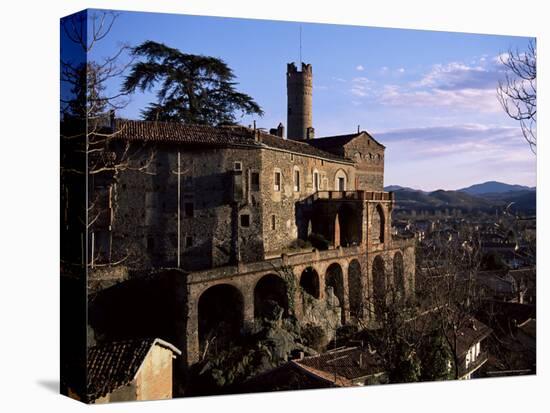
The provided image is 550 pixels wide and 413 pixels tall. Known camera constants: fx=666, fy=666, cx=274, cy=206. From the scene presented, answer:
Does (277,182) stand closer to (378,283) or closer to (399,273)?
(378,283)

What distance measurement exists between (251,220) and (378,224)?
3878mm

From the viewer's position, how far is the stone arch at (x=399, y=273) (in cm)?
1588

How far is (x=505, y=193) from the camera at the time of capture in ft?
47.1

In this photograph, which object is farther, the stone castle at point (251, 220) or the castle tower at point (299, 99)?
the castle tower at point (299, 99)

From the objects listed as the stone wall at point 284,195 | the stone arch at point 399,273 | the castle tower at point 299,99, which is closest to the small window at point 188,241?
the stone wall at point 284,195

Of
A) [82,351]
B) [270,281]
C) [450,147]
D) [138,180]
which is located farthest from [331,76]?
[82,351]

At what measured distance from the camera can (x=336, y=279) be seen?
1650 centimetres

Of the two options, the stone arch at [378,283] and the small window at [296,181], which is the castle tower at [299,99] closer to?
the small window at [296,181]

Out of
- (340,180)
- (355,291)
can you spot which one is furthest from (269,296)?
(340,180)

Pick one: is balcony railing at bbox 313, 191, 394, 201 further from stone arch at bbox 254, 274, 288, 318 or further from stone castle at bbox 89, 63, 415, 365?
stone arch at bbox 254, 274, 288, 318

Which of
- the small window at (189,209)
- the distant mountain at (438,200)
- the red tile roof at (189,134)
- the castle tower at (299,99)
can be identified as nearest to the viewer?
the red tile roof at (189,134)

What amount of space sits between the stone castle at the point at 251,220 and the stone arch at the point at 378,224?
0.12 ft

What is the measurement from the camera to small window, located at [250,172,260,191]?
1533 centimetres

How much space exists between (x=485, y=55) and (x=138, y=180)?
7.43 meters
